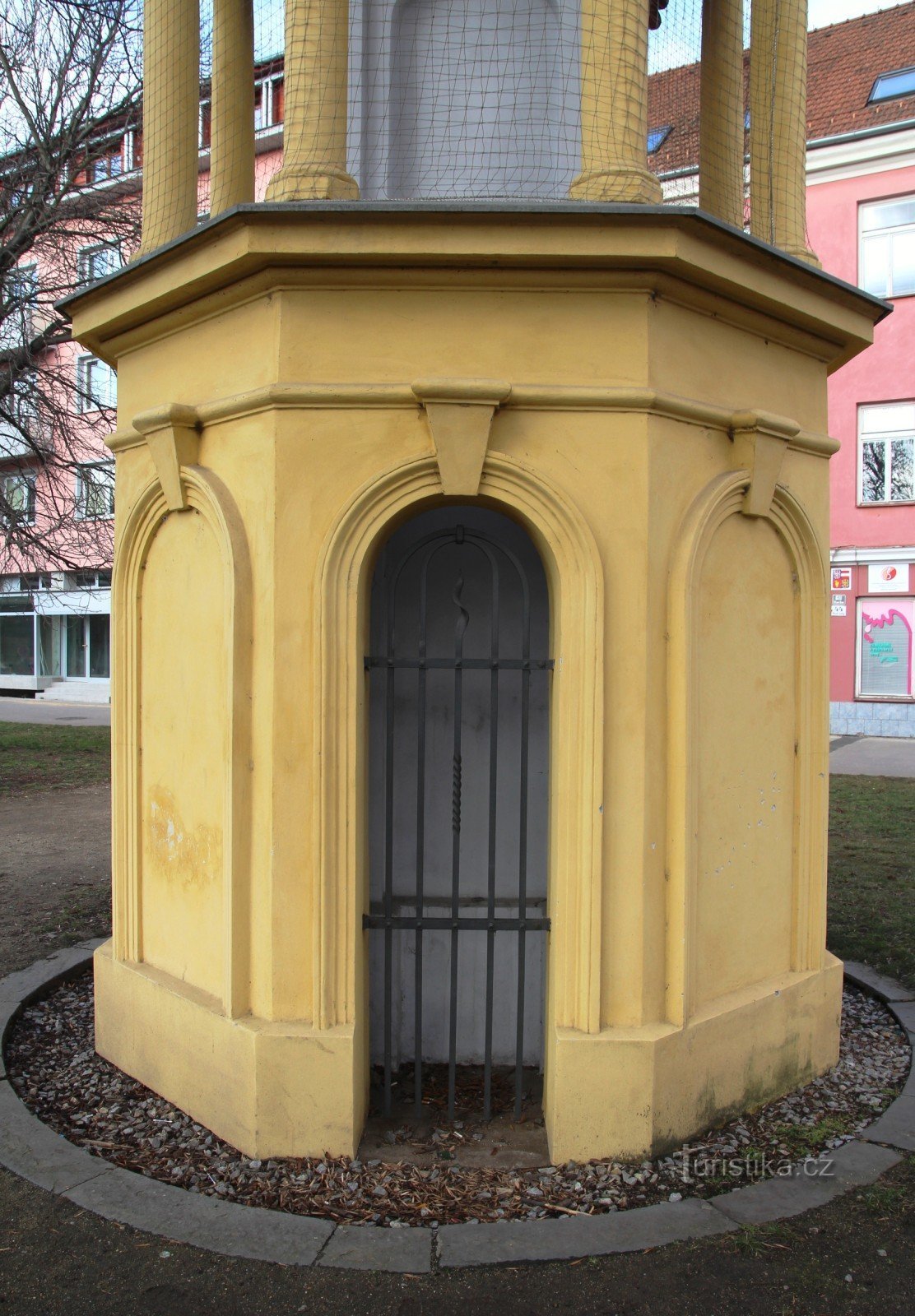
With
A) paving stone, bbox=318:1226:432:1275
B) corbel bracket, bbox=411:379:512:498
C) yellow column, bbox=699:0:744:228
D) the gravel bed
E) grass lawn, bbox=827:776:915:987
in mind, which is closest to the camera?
paving stone, bbox=318:1226:432:1275

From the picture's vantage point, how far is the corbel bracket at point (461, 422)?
11.5 feet

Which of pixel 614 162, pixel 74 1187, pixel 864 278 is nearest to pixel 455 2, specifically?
pixel 614 162

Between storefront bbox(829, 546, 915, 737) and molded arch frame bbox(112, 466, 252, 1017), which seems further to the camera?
storefront bbox(829, 546, 915, 737)

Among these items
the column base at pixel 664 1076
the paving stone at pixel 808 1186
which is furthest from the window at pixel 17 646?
the paving stone at pixel 808 1186

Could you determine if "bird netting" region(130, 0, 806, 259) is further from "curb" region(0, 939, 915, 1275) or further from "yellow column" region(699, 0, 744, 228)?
"curb" region(0, 939, 915, 1275)

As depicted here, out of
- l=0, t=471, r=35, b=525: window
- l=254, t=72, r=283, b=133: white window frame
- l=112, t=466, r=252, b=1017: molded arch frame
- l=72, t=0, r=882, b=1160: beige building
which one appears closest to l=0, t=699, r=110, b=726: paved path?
l=0, t=471, r=35, b=525: window

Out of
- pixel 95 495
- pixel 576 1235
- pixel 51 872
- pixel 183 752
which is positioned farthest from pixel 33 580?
pixel 576 1235

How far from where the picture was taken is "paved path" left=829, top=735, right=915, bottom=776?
1461 cm

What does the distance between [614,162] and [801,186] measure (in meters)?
1.31

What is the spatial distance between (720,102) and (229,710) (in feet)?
13.9

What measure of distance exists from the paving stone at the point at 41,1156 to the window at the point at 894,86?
22250 millimetres

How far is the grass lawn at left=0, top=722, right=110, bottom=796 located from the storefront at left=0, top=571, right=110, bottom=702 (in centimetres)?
895

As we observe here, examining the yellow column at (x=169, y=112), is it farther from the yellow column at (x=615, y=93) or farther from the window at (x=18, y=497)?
the window at (x=18, y=497)

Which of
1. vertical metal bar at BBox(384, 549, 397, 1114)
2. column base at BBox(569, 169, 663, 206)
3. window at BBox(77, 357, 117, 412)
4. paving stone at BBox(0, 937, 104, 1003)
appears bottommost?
paving stone at BBox(0, 937, 104, 1003)
